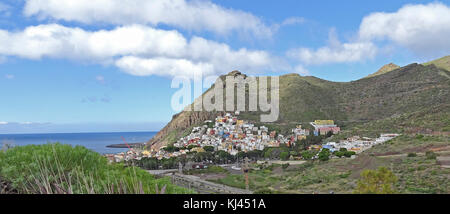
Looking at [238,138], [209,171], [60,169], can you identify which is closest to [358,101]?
[238,138]

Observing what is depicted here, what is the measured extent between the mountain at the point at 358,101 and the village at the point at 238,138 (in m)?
2.10

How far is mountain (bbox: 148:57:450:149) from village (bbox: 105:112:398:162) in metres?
2.10

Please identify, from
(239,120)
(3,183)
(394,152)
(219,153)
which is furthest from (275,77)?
(3,183)

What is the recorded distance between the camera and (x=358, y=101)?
50344 mm

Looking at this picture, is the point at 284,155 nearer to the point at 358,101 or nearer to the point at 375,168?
the point at 375,168

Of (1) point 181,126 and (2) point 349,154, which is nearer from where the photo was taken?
(2) point 349,154

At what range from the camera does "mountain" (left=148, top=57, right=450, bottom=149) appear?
40128mm

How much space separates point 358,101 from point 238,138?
18.8 meters

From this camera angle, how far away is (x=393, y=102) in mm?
45844

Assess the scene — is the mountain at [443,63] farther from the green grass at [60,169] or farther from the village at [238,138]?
the green grass at [60,169]

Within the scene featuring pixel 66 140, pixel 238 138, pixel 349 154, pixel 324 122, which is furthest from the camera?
pixel 238 138

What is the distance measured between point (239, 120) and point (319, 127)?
13506 millimetres
